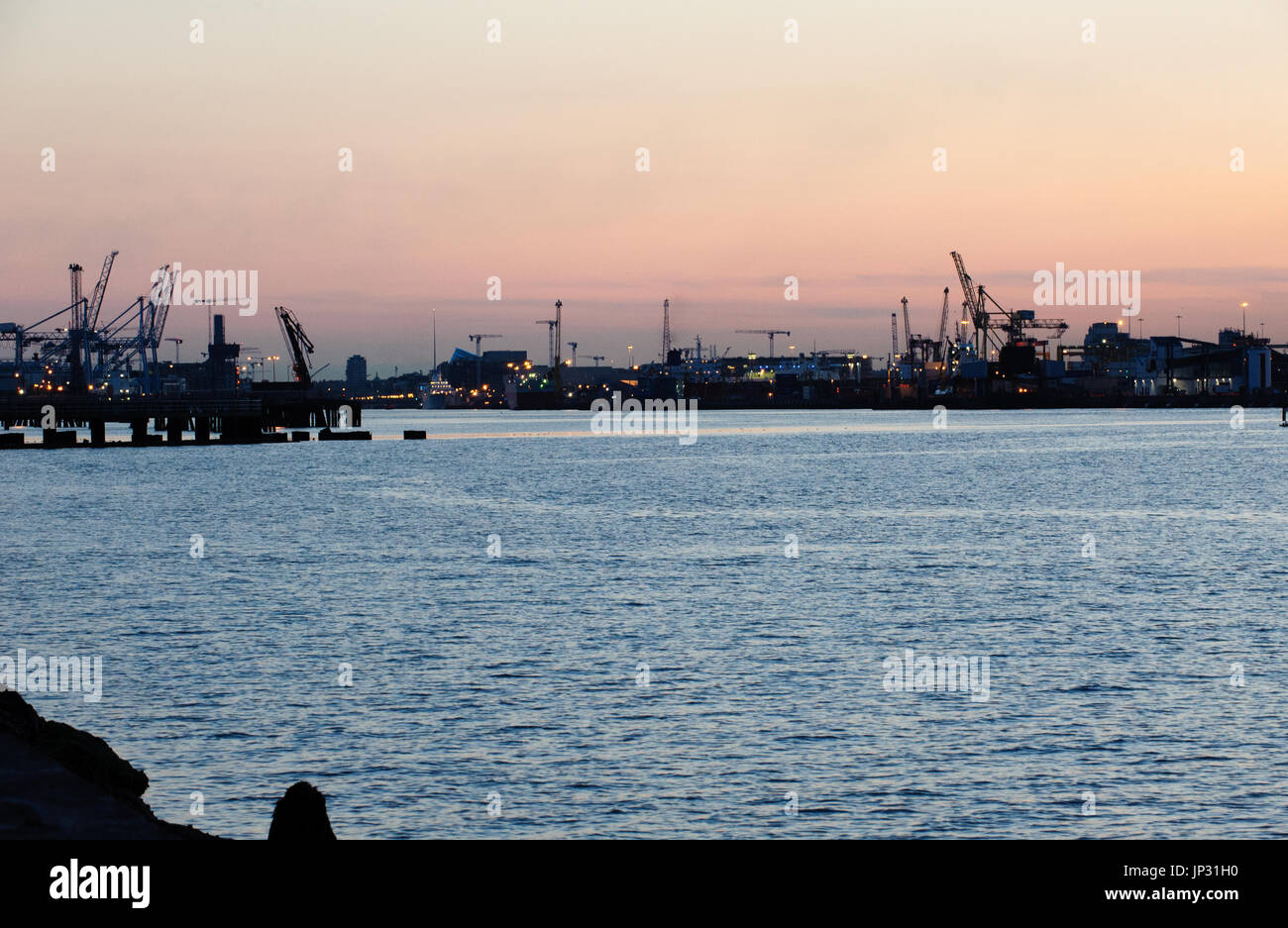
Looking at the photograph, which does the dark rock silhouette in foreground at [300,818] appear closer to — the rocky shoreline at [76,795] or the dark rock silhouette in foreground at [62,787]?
the rocky shoreline at [76,795]

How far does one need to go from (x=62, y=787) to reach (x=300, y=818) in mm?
5007

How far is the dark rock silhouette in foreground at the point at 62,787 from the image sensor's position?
9750 millimetres

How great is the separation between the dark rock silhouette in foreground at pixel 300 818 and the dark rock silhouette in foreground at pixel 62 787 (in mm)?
3179

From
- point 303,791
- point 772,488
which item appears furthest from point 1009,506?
point 303,791

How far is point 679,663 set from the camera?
24.0m

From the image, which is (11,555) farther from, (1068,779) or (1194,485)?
(1194,485)

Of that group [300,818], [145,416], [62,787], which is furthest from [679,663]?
[145,416]

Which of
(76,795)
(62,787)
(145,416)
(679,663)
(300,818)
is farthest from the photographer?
(145,416)

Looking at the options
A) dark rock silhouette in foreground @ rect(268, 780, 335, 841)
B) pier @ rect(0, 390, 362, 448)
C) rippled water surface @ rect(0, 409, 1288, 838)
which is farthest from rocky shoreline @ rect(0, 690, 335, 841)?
pier @ rect(0, 390, 362, 448)

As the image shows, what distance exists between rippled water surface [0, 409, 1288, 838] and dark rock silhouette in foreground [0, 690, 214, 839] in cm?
158

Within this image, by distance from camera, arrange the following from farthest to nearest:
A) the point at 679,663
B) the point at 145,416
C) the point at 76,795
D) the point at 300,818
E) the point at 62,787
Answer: the point at 145,416 → the point at 679,663 → the point at 62,787 → the point at 76,795 → the point at 300,818

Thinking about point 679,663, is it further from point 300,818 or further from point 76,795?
point 300,818
